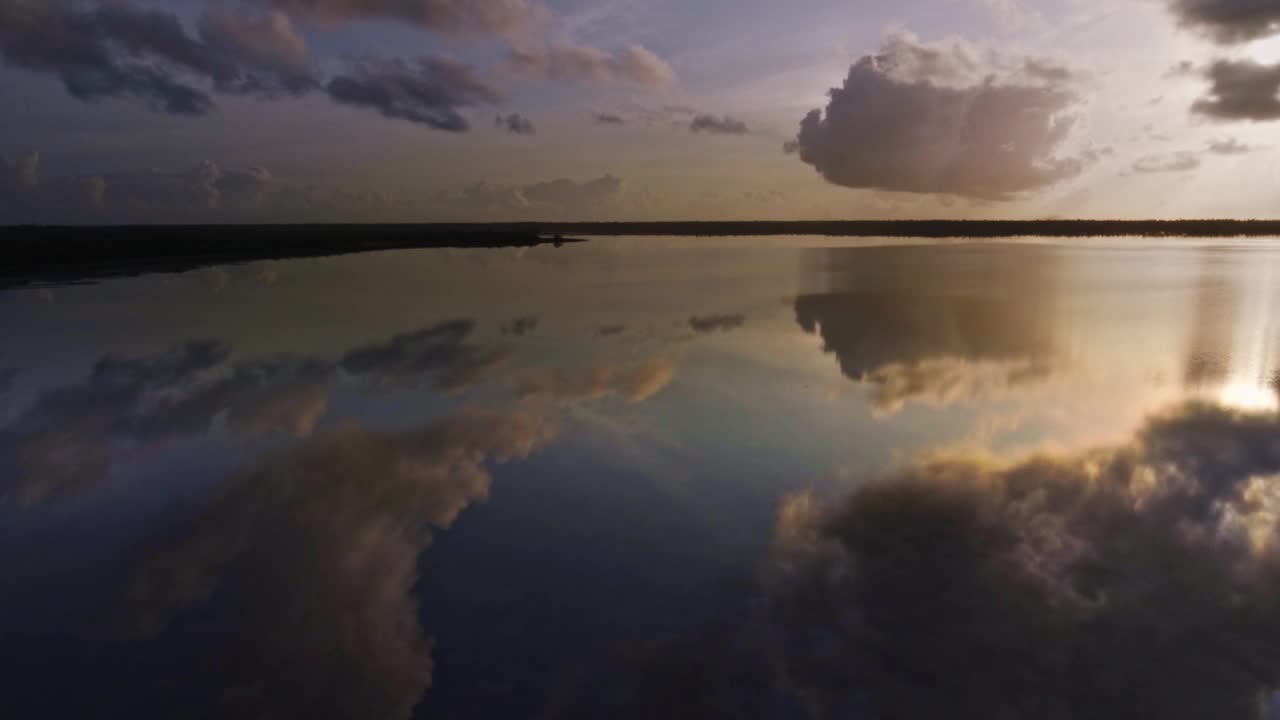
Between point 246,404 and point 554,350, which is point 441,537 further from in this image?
point 554,350

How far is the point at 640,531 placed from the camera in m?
9.56

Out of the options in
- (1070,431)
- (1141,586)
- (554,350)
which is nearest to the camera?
(1141,586)

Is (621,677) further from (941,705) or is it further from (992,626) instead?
(992,626)

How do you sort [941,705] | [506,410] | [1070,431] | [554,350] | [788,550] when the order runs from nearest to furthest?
[941,705] < [788,550] < [1070,431] < [506,410] < [554,350]

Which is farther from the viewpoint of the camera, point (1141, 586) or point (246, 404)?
point (246, 404)

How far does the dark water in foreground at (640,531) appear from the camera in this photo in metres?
6.64

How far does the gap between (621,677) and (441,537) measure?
11.5 ft

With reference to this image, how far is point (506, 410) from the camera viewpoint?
15.0 metres

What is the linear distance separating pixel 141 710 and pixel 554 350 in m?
15.4

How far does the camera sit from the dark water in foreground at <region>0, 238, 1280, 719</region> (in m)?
6.64

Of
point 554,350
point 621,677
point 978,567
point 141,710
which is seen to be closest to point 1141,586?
point 978,567

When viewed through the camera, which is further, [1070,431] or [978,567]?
[1070,431]

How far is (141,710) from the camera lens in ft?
20.7

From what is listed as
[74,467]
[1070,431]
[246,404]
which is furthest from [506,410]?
[1070,431]
